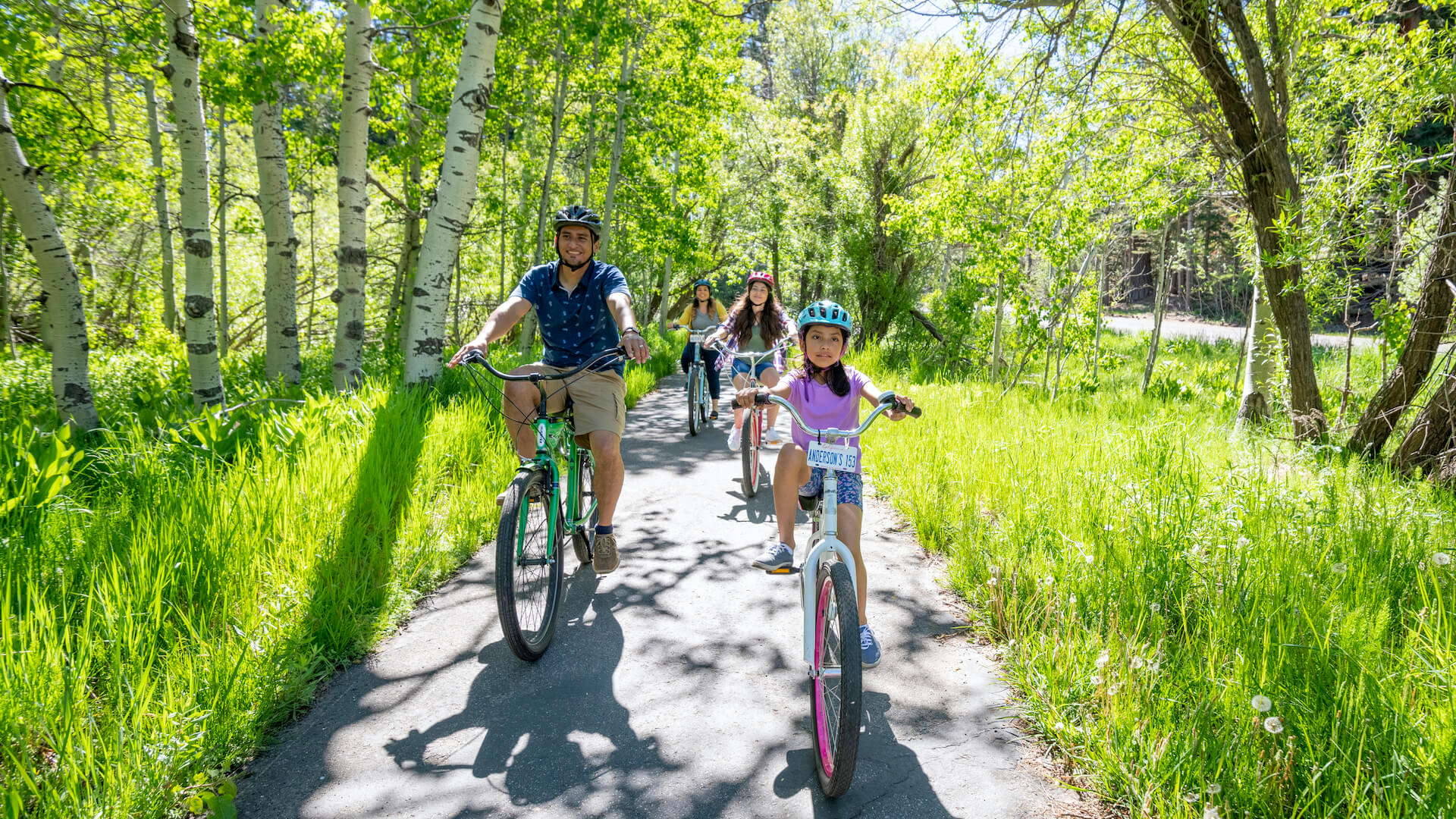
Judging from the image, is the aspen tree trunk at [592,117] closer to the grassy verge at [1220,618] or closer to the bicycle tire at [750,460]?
the bicycle tire at [750,460]

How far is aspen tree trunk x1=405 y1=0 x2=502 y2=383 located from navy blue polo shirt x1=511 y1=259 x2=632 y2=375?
3.54 meters

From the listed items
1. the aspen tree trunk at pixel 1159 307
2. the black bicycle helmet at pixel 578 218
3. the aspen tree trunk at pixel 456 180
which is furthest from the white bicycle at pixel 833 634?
the aspen tree trunk at pixel 1159 307

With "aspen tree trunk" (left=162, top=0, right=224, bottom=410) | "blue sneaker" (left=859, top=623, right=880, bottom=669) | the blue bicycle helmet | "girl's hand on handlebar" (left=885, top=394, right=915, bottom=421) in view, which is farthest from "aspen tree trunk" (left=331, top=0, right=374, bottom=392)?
"girl's hand on handlebar" (left=885, top=394, right=915, bottom=421)

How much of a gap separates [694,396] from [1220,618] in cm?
711

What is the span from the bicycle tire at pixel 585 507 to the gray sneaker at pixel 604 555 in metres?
0.06

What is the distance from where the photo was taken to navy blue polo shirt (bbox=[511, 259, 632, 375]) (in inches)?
172

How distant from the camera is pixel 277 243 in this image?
28.8 feet

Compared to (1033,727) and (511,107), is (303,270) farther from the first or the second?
(1033,727)

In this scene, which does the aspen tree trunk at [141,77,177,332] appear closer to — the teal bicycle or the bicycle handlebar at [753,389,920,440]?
the teal bicycle

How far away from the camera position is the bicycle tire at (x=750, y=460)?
6.43 m

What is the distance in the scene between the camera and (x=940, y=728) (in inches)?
119

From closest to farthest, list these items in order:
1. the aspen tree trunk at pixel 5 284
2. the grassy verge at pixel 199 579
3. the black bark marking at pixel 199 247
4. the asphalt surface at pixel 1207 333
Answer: the grassy verge at pixel 199 579
the black bark marking at pixel 199 247
the aspen tree trunk at pixel 5 284
the asphalt surface at pixel 1207 333

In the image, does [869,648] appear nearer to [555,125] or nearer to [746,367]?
[746,367]

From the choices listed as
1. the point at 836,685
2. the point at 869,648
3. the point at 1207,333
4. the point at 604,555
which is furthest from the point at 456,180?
the point at 1207,333
